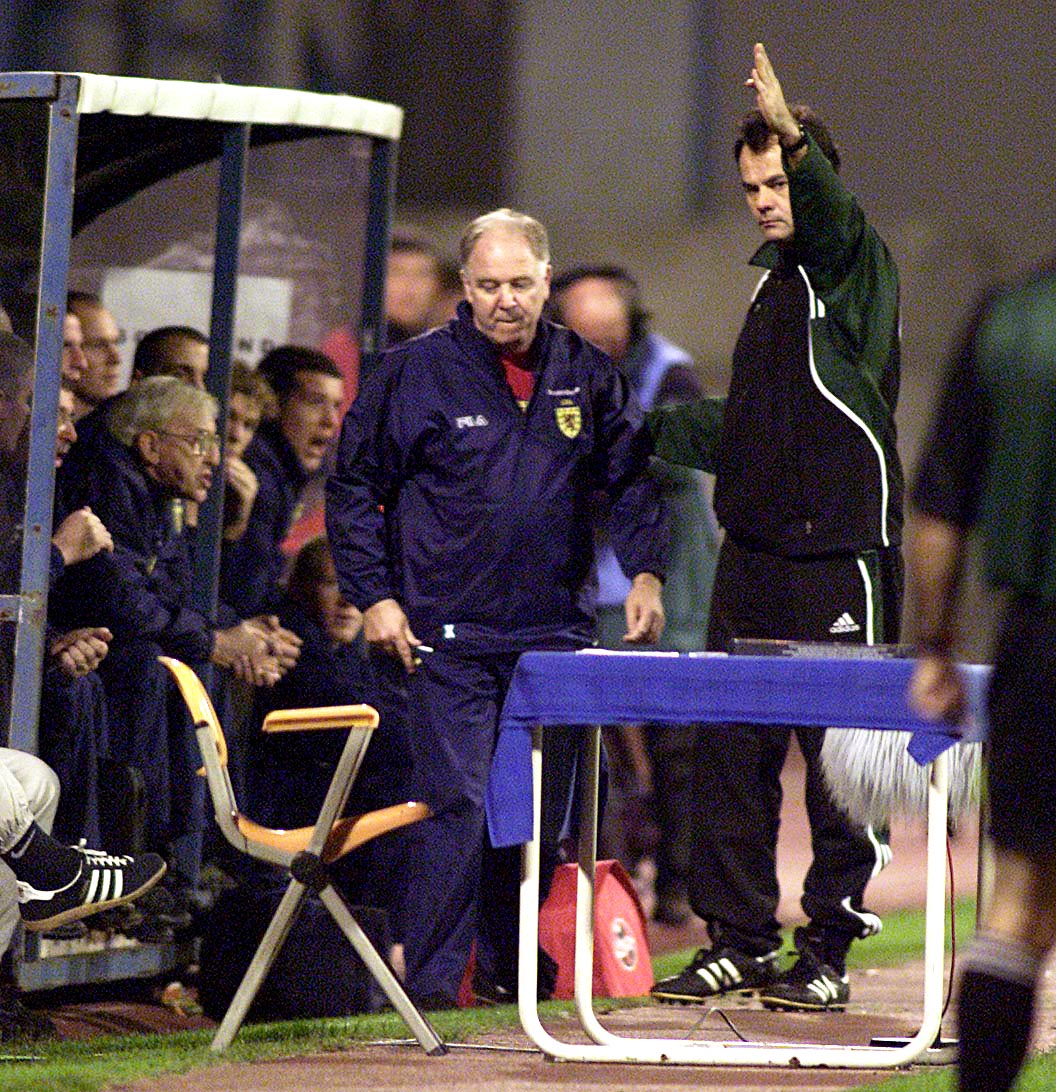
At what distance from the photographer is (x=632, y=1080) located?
5922 millimetres

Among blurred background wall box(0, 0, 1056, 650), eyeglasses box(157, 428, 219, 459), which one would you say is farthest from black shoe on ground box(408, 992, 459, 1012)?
blurred background wall box(0, 0, 1056, 650)

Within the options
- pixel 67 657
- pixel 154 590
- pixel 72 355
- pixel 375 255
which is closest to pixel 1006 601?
pixel 67 657

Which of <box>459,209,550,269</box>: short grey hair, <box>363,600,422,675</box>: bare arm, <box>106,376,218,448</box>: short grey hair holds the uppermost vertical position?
<box>459,209,550,269</box>: short grey hair

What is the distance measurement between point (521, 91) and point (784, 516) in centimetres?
1198

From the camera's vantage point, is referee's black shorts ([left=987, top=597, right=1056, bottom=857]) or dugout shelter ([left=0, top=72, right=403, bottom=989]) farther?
dugout shelter ([left=0, top=72, right=403, bottom=989])

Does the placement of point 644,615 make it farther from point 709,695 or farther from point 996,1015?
point 996,1015

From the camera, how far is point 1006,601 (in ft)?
14.6

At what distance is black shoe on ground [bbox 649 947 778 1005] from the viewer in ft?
22.9

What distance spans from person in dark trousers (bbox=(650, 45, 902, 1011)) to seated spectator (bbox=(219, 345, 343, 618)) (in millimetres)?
2097

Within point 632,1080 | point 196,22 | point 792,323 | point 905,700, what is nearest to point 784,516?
point 792,323

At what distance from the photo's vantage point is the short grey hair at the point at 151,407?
759 cm

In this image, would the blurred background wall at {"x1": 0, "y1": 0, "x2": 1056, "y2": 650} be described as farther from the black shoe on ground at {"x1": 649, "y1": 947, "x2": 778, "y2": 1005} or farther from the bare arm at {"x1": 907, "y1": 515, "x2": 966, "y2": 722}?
the bare arm at {"x1": 907, "y1": 515, "x2": 966, "y2": 722}

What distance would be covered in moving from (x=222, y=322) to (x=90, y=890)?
2.17 meters

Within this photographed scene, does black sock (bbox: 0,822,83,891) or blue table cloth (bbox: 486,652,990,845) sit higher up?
blue table cloth (bbox: 486,652,990,845)
